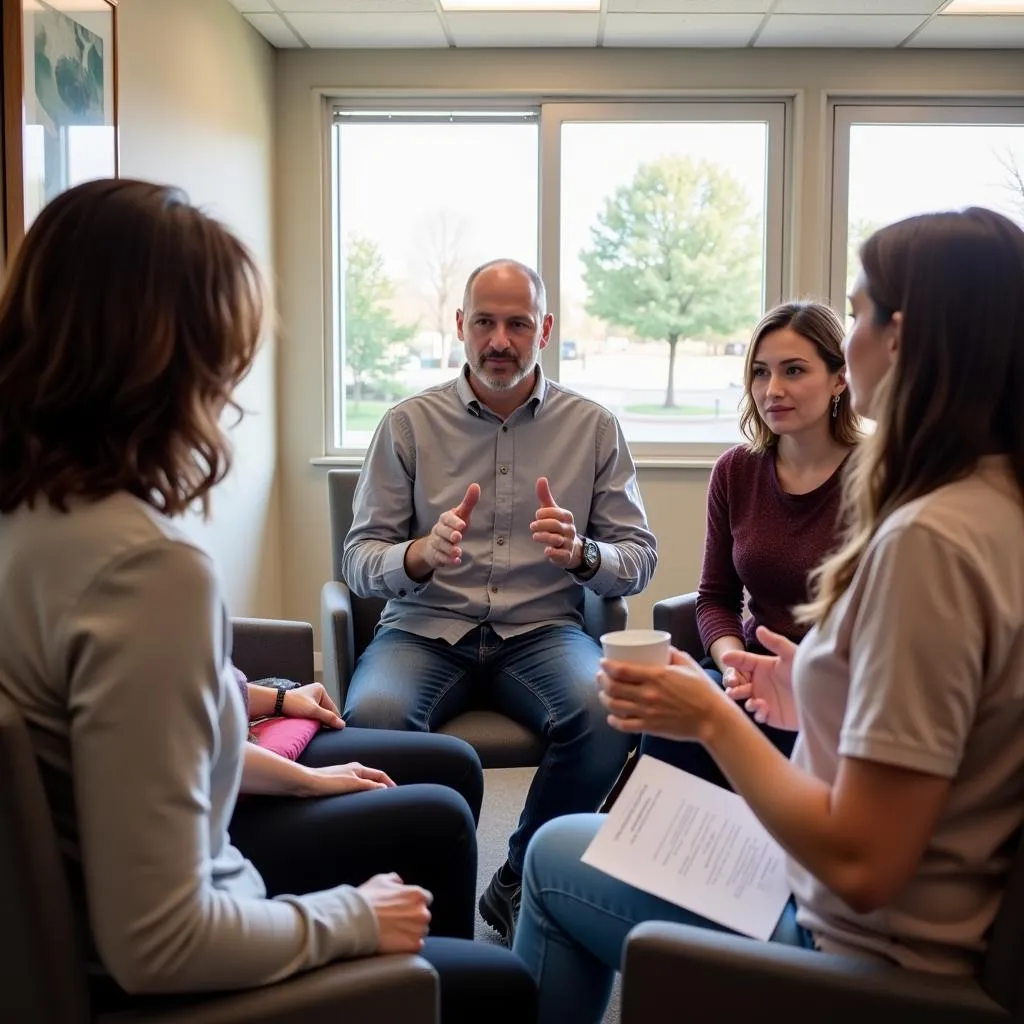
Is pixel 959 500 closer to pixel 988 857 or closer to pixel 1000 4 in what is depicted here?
pixel 988 857

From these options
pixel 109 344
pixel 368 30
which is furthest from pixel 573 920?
pixel 368 30

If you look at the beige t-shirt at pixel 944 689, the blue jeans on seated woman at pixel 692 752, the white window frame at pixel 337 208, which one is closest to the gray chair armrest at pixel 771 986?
the beige t-shirt at pixel 944 689

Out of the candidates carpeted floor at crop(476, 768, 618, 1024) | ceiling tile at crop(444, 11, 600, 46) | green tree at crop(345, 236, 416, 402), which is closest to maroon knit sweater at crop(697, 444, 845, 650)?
carpeted floor at crop(476, 768, 618, 1024)

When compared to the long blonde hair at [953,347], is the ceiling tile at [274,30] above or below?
above

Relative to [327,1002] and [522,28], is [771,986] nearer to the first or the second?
[327,1002]

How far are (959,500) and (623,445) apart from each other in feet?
5.36

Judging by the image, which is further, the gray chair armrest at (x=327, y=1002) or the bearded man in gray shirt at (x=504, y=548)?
the bearded man in gray shirt at (x=504, y=548)

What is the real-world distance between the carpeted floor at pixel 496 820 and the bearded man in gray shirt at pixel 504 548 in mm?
260

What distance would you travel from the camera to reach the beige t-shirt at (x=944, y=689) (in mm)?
857

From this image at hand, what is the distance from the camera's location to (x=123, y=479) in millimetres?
880

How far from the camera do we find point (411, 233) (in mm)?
4246

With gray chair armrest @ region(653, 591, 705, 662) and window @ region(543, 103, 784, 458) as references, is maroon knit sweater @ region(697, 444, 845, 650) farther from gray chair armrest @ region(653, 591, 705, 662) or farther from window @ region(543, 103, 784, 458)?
window @ region(543, 103, 784, 458)

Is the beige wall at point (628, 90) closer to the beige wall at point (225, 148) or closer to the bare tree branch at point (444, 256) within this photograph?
the beige wall at point (225, 148)

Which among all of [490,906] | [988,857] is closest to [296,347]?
[490,906]
